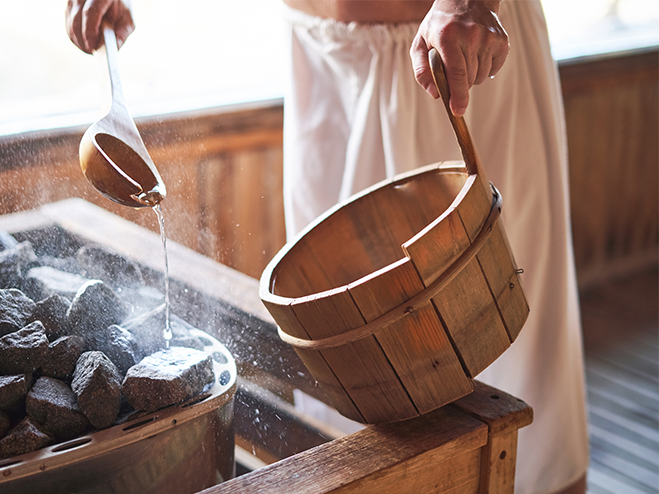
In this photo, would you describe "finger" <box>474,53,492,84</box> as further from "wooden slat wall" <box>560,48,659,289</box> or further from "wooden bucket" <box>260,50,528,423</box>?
"wooden slat wall" <box>560,48,659,289</box>

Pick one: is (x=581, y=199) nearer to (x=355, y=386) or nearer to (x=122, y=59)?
(x=122, y=59)

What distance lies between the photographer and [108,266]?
101cm

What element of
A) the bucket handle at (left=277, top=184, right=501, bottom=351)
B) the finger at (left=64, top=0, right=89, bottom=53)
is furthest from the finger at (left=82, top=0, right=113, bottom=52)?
the bucket handle at (left=277, top=184, right=501, bottom=351)

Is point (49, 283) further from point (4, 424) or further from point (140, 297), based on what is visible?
point (4, 424)

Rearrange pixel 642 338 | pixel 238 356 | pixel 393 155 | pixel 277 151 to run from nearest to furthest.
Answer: pixel 238 356 → pixel 393 155 → pixel 277 151 → pixel 642 338

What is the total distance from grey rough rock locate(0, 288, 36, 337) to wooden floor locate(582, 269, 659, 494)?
4.57ft

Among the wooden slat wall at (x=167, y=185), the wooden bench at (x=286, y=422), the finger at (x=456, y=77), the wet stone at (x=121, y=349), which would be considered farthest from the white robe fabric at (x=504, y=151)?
the wet stone at (x=121, y=349)

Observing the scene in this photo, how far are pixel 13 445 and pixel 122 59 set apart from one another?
148cm

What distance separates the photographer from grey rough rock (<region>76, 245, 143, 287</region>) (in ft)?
3.23

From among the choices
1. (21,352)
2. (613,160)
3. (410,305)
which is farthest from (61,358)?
(613,160)

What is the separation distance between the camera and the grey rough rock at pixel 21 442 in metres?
0.66

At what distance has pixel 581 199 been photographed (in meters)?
2.67

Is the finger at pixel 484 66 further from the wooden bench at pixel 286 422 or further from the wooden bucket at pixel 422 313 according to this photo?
the wooden bench at pixel 286 422

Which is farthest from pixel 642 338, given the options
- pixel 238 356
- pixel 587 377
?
pixel 238 356
